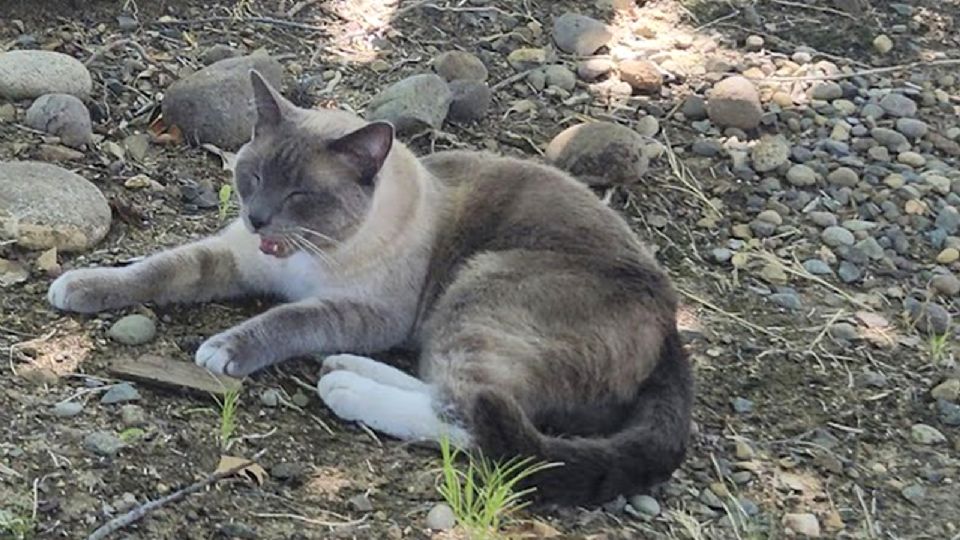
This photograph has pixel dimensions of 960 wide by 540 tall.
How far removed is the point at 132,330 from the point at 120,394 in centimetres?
29

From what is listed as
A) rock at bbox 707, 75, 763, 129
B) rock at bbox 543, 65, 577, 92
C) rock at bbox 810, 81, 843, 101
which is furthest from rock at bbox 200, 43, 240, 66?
rock at bbox 810, 81, 843, 101

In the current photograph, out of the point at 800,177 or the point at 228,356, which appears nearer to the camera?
the point at 228,356

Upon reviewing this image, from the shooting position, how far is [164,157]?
443cm

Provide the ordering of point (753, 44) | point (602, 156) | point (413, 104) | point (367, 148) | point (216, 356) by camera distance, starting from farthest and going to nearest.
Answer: point (753, 44)
point (413, 104)
point (602, 156)
point (367, 148)
point (216, 356)

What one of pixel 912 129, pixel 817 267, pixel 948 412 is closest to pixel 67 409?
pixel 948 412

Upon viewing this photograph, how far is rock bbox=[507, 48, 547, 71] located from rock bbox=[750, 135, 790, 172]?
0.92m

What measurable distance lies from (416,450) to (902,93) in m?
3.05

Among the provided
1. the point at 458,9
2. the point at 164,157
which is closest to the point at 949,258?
the point at 458,9

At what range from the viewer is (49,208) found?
3770 mm

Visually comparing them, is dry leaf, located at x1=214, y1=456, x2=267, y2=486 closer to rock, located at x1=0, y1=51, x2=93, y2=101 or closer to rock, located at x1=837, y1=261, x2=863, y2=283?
rock, located at x1=0, y1=51, x2=93, y2=101

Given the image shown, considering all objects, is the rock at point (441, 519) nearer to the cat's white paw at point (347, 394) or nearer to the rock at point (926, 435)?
the cat's white paw at point (347, 394)

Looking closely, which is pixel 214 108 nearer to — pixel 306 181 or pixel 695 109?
pixel 306 181

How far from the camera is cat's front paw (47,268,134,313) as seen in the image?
3477 millimetres

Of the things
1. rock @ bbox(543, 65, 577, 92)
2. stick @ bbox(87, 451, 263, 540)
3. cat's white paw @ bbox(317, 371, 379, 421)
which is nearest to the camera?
stick @ bbox(87, 451, 263, 540)
